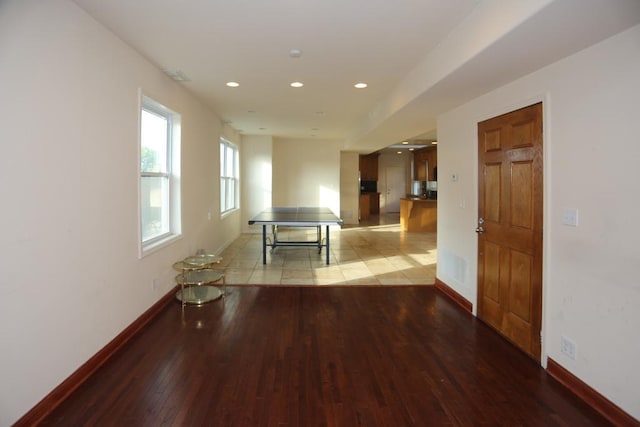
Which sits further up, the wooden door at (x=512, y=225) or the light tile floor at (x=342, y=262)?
the wooden door at (x=512, y=225)

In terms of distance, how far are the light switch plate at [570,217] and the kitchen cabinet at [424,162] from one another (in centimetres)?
975

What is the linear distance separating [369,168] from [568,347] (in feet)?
41.3

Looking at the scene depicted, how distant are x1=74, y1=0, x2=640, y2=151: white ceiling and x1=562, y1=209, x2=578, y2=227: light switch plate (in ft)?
3.35

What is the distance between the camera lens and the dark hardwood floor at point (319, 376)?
6.97 feet

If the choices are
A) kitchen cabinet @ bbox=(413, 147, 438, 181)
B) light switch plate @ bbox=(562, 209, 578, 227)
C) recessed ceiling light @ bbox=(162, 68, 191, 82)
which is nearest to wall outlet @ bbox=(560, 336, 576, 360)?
light switch plate @ bbox=(562, 209, 578, 227)

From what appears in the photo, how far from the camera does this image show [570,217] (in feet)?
8.12

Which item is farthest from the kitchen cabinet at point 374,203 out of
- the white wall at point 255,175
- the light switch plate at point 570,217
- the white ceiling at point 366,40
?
the light switch plate at point 570,217

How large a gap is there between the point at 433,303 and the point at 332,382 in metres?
2.10

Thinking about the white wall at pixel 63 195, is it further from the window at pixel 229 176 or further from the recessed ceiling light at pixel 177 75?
the window at pixel 229 176

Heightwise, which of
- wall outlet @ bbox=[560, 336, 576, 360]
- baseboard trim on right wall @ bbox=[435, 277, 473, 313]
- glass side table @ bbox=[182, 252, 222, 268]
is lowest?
baseboard trim on right wall @ bbox=[435, 277, 473, 313]

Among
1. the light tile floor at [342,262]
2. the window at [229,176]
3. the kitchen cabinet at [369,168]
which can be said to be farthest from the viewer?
the kitchen cabinet at [369,168]

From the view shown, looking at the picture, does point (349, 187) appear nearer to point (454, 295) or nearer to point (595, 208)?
point (454, 295)

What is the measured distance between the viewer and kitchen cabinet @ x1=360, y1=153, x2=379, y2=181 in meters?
14.7

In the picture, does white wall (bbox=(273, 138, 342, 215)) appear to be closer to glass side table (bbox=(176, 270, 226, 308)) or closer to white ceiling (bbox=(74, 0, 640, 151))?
white ceiling (bbox=(74, 0, 640, 151))
